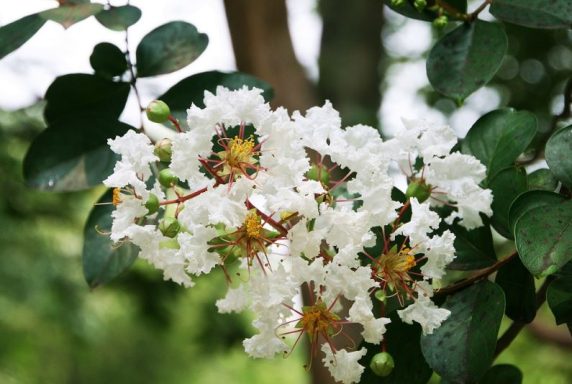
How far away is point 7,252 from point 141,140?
1.66 meters

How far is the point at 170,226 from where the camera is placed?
0.63 metres

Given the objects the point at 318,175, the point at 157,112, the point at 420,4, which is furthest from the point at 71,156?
the point at 420,4

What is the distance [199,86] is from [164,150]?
0.17 metres

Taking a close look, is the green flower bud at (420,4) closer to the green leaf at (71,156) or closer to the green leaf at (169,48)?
the green leaf at (169,48)

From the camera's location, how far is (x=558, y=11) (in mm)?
730

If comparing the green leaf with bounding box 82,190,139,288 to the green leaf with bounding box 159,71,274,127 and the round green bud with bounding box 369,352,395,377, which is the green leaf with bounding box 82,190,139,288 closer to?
the green leaf with bounding box 159,71,274,127

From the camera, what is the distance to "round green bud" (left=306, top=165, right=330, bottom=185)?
27.0 inches

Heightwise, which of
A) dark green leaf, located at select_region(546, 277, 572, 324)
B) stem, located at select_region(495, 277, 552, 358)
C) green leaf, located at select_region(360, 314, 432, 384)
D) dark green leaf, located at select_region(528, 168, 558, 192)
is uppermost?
dark green leaf, located at select_region(528, 168, 558, 192)

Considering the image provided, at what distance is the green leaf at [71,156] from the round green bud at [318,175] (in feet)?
0.76

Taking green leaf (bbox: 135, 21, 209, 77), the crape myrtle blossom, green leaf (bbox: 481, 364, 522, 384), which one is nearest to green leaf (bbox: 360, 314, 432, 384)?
the crape myrtle blossom

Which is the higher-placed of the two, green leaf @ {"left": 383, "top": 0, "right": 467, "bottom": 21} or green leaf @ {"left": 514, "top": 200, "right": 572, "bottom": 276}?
green leaf @ {"left": 383, "top": 0, "right": 467, "bottom": 21}

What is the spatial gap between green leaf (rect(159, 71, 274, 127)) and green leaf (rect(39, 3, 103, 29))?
11 cm

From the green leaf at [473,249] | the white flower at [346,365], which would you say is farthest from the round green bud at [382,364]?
the green leaf at [473,249]

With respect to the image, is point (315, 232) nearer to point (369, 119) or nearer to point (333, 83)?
point (369, 119)
